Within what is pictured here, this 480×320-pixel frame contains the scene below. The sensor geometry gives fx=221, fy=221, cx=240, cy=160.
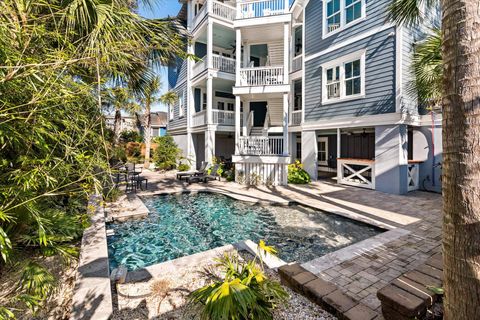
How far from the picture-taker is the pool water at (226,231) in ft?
14.7

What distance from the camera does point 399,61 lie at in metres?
8.31

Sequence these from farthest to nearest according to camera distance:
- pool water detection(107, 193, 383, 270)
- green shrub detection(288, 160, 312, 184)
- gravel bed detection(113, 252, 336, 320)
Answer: green shrub detection(288, 160, 312, 184)
pool water detection(107, 193, 383, 270)
gravel bed detection(113, 252, 336, 320)

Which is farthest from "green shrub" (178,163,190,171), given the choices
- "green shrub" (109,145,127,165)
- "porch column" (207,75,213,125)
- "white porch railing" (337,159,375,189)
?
"white porch railing" (337,159,375,189)

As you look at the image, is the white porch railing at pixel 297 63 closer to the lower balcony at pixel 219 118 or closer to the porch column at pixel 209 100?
the lower balcony at pixel 219 118

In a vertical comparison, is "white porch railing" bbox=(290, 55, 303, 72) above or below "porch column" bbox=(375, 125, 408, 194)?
above

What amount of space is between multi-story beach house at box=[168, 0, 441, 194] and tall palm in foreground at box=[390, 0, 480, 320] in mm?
6411

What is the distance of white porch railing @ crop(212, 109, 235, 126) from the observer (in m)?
13.0

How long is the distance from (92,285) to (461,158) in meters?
3.58

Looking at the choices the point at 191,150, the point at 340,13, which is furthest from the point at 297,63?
the point at 191,150

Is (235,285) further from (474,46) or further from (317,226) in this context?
(317,226)

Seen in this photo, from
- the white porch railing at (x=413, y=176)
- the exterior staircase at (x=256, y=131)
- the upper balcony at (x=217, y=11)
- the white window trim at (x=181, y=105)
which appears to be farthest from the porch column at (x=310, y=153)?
the white window trim at (x=181, y=105)

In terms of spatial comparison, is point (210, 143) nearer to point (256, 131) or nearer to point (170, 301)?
point (256, 131)

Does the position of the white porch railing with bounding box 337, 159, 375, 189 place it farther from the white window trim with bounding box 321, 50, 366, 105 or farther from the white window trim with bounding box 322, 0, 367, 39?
the white window trim with bounding box 322, 0, 367, 39

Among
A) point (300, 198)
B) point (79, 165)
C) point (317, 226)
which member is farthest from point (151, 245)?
point (300, 198)
